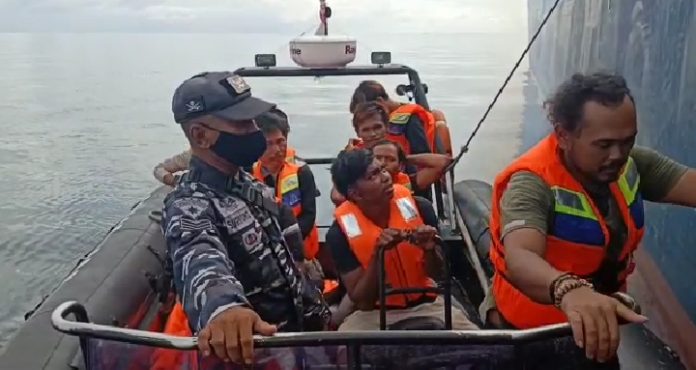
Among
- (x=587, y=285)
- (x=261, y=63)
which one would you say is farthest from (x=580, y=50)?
(x=587, y=285)

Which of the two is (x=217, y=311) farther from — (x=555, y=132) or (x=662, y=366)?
(x=662, y=366)

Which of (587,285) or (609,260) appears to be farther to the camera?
(609,260)

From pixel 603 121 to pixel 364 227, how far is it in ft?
3.75

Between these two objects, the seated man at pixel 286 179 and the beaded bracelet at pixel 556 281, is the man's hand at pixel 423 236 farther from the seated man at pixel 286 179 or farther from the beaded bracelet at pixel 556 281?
the seated man at pixel 286 179

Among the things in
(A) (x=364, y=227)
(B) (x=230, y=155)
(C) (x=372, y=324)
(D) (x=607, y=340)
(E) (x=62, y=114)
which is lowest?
(E) (x=62, y=114)

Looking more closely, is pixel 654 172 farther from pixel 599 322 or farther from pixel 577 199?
pixel 599 322

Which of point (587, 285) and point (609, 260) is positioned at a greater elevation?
point (587, 285)

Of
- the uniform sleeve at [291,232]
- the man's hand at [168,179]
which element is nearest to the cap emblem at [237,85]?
the uniform sleeve at [291,232]

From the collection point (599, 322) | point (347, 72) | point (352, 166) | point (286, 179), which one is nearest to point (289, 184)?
point (286, 179)

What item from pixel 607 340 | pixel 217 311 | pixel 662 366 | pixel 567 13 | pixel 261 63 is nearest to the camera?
pixel 607 340

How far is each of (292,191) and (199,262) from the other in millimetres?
1850

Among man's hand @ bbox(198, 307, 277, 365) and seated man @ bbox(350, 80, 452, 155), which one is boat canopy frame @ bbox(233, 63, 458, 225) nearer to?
seated man @ bbox(350, 80, 452, 155)

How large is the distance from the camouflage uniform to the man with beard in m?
0.53

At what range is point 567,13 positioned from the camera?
9828 millimetres
